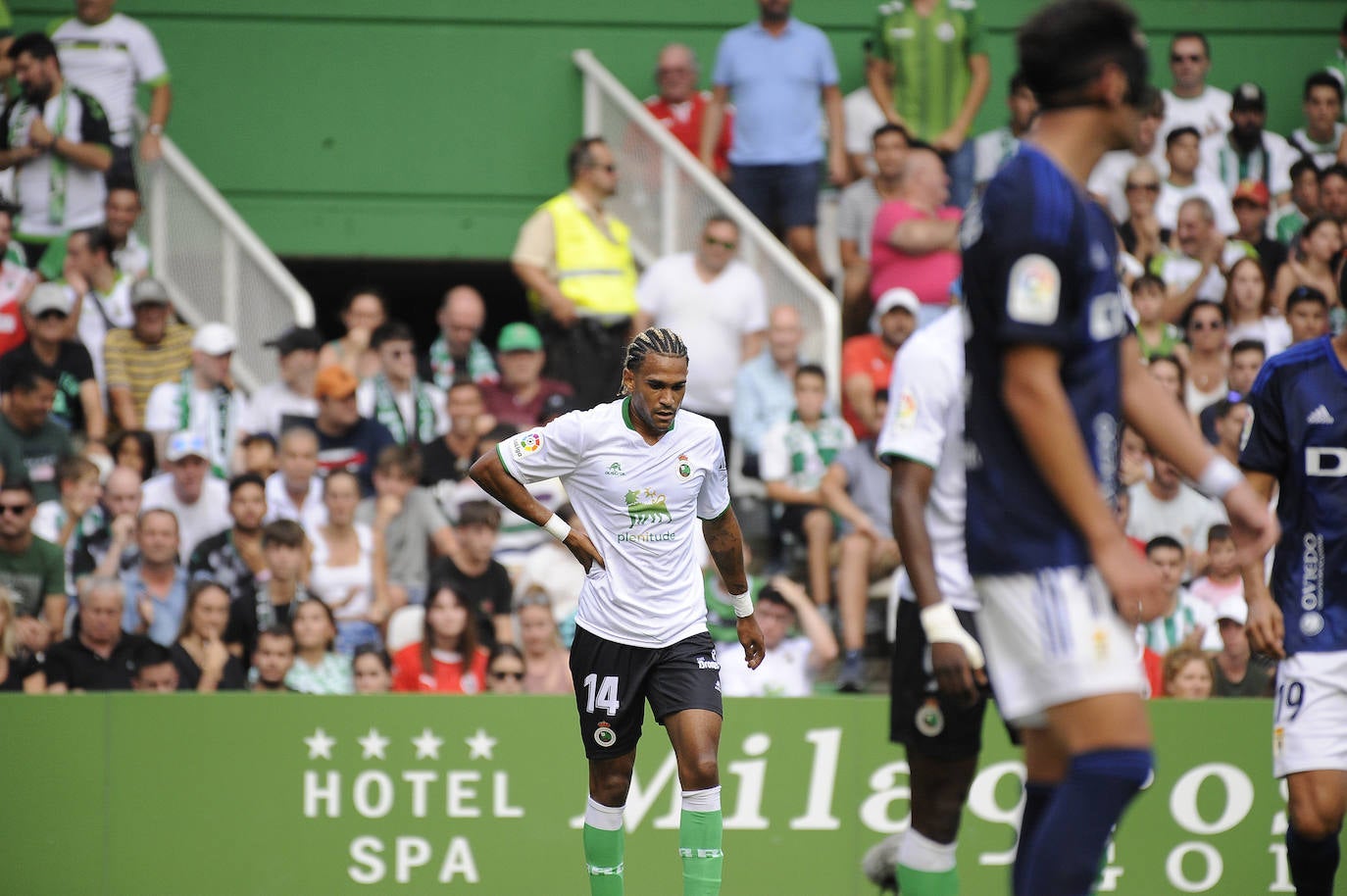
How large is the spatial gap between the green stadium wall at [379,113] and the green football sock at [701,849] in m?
8.76

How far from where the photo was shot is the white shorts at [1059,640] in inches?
151

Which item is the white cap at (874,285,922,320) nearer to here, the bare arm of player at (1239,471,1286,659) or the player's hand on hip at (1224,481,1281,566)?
the bare arm of player at (1239,471,1286,659)

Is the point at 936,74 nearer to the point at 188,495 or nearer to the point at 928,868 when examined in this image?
the point at 188,495

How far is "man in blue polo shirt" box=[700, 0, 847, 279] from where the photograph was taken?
1310cm

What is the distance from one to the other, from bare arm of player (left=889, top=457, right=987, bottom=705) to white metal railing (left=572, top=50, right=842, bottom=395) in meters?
→ 7.20

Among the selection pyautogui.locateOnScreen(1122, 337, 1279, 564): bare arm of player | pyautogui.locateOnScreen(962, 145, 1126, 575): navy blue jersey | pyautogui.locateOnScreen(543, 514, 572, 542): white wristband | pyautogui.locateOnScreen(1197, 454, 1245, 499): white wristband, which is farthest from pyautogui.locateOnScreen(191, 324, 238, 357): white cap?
pyautogui.locateOnScreen(1197, 454, 1245, 499): white wristband

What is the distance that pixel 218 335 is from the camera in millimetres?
11500

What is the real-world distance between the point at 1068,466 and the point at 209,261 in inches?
406

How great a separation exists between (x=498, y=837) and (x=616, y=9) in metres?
8.38

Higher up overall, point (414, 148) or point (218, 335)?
point (414, 148)

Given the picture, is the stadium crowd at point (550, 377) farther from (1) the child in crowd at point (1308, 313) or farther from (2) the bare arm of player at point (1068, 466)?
(2) the bare arm of player at point (1068, 466)

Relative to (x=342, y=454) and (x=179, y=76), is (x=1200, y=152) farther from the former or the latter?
(x=179, y=76)

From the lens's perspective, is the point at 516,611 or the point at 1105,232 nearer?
the point at 1105,232

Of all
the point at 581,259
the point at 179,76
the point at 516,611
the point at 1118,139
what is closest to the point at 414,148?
the point at 179,76
